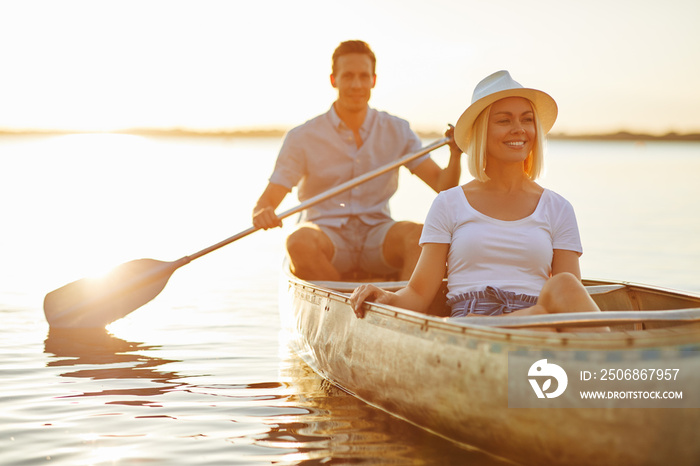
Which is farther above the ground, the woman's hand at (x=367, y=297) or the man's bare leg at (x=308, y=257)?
the man's bare leg at (x=308, y=257)

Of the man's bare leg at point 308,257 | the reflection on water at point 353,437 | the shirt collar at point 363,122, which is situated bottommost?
the reflection on water at point 353,437

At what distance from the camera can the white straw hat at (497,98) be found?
3.58m

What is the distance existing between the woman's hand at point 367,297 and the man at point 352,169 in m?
1.82

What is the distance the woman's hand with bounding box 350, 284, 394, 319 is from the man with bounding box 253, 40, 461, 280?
71.5 inches

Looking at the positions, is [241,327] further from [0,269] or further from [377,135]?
[0,269]

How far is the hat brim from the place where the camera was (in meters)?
3.59

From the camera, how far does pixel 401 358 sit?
3637 mm

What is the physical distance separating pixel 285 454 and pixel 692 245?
9.27 metres

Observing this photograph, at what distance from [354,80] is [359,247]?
3.74 ft

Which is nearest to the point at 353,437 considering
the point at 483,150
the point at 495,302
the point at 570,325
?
the point at 495,302

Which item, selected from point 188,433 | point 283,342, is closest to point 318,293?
point 188,433

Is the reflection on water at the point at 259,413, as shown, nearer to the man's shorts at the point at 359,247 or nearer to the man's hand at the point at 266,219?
the man's shorts at the point at 359,247

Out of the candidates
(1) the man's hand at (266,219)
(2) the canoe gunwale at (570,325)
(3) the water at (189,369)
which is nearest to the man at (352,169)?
(1) the man's hand at (266,219)

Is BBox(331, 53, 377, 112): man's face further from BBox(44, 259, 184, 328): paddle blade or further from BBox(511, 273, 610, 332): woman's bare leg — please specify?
BBox(511, 273, 610, 332): woman's bare leg
